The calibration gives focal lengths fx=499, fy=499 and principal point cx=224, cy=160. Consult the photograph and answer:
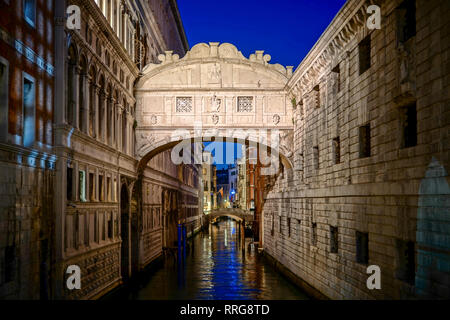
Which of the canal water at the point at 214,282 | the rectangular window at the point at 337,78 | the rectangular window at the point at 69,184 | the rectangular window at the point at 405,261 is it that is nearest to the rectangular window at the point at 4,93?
the rectangular window at the point at 69,184

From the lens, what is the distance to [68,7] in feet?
41.2

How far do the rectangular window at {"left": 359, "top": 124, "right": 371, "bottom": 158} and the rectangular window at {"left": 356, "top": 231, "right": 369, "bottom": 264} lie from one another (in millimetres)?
1936

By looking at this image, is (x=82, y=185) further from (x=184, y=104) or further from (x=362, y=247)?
(x=362, y=247)

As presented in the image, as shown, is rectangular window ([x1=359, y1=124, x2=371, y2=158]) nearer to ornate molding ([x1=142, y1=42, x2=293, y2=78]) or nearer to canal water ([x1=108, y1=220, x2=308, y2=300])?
canal water ([x1=108, y1=220, x2=308, y2=300])

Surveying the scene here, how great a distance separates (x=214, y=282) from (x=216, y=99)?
798 cm

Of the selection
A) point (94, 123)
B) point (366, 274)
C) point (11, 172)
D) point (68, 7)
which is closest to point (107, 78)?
point (94, 123)

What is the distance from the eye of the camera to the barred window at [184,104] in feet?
66.8

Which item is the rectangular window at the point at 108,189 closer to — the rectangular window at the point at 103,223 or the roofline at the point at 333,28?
the rectangular window at the point at 103,223

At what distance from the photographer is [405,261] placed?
988cm

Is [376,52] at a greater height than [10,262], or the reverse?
[376,52]

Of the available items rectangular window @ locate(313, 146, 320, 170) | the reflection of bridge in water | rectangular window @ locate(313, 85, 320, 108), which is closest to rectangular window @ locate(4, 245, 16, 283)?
rectangular window @ locate(313, 146, 320, 170)

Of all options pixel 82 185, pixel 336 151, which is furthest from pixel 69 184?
pixel 336 151
